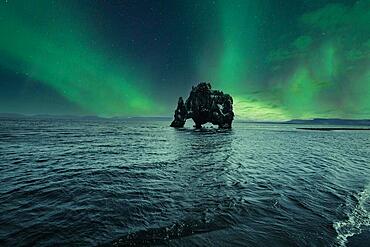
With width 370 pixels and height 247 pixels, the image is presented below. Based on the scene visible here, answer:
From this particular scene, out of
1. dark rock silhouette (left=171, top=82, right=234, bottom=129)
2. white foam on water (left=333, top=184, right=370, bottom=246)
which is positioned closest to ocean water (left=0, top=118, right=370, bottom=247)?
white foam on water (left=333, top=184, right=370, bottom=246)

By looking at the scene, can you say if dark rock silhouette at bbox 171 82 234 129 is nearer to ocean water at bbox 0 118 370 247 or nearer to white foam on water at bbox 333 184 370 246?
ocean water at bbox 0 118 370 247

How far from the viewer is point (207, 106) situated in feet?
347

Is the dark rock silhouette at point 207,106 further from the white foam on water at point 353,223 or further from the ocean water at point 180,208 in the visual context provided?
the white foam on water at point 353,223

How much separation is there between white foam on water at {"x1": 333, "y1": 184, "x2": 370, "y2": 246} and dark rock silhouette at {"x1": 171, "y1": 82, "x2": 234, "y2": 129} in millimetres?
96630

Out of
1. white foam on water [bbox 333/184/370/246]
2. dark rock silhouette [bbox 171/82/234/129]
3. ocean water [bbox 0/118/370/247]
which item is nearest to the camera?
ocean water [bbox 0/118/370/247]

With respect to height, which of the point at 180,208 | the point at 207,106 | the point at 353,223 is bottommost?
the point at 180,208

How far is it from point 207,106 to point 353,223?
9969 cm

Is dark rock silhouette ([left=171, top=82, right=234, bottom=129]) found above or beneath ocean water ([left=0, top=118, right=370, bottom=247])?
above

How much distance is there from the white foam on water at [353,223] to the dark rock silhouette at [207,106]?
9663cm

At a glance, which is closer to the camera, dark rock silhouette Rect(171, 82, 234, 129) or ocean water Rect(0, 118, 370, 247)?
ocean water Rect(0, 118, 370, 247)

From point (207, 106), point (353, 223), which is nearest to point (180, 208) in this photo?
point (353, 223)

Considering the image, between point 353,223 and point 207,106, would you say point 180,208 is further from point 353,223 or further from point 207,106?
point 207,106

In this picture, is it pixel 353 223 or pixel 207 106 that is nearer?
pixel 353 223

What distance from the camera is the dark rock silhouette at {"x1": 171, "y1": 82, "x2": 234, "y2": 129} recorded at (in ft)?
348
